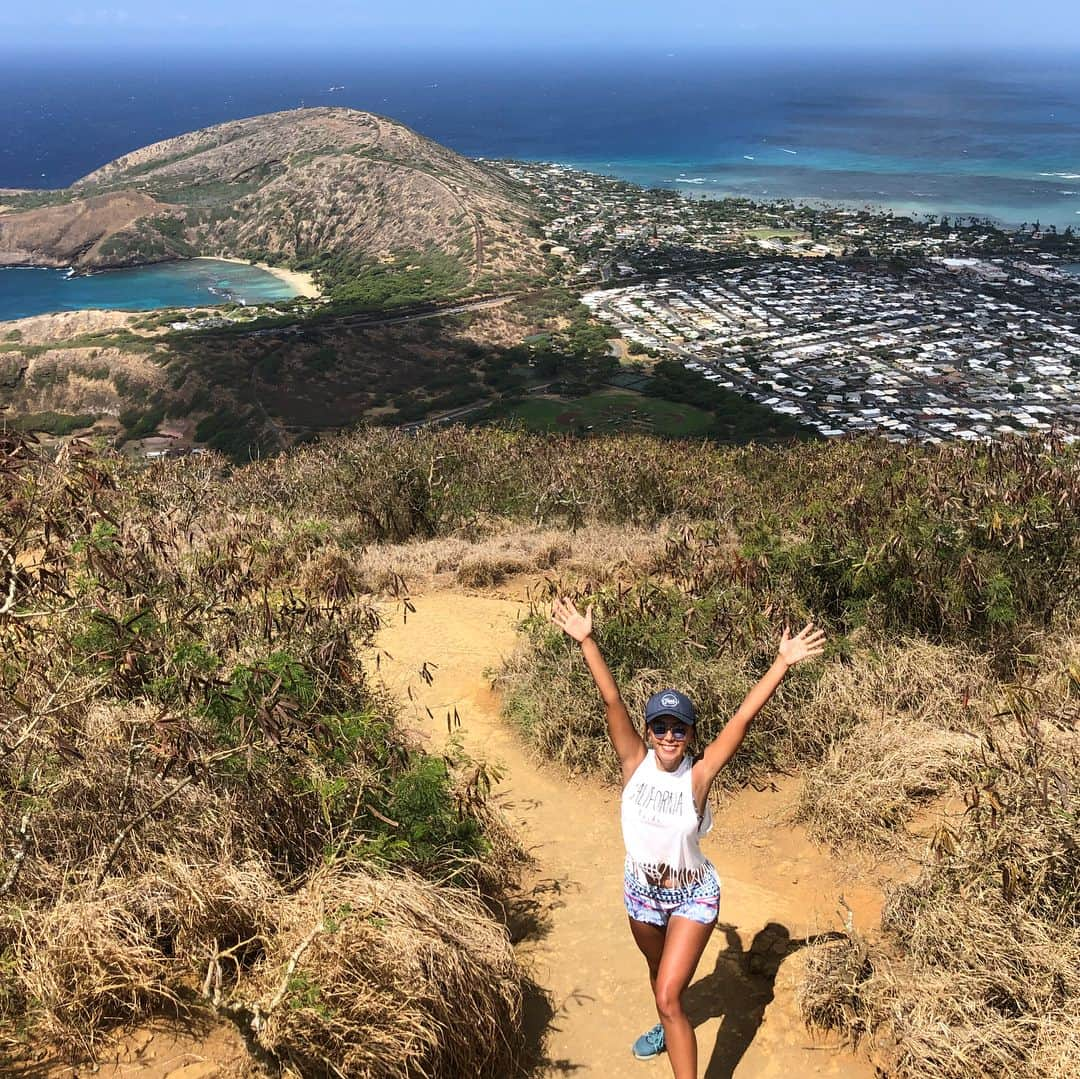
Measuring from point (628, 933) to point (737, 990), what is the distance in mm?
573

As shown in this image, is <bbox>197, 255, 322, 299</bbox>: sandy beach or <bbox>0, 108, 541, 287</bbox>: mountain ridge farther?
<bbox>0, 108, 541, 287</bbox>: mountain ridge

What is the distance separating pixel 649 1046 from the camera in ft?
11.3

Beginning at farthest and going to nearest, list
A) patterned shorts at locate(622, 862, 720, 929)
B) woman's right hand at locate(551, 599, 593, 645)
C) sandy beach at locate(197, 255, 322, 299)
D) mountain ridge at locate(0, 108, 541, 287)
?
mountain ridge at locate(0, 108, 541, 287) → sandy beach at locate(197, 255, 322, 299) → woman's right hand at locate(551, 599, 593, 645) → patterned shorts at locate(622, 862, 720, 929)

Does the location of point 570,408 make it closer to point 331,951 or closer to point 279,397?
point 279,397

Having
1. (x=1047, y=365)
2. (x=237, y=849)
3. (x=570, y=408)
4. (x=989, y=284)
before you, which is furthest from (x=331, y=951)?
(x=989, y=284)

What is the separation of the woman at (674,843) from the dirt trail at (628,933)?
1.56 feet

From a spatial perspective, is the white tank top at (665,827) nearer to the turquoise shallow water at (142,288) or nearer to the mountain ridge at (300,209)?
the mountain ridge at (300,209)

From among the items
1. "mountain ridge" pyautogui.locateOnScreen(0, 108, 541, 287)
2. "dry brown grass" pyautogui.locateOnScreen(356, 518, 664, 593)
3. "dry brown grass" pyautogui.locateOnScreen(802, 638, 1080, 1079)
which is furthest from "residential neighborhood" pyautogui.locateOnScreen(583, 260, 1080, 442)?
"dry brown grass" pyautogui.locateOnScreen(802, 638, 1080, 1079)

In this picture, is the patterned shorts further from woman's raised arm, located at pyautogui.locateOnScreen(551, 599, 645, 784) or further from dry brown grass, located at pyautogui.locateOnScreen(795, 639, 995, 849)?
dry brown grass, located at pyautogui.locateOnScreen(795, 639, 995, 849)

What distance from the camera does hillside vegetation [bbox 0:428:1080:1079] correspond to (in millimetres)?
3105

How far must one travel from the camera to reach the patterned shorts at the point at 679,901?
126 inches

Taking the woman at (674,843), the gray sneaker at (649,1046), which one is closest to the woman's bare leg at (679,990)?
the woman at (674,843)

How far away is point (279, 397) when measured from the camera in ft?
167

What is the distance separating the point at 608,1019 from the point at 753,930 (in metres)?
0.84
